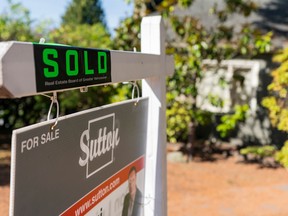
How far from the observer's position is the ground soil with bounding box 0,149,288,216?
651 cm

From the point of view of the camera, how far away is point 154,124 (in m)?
2.57

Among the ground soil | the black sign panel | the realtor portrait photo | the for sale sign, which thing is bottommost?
the ground soil

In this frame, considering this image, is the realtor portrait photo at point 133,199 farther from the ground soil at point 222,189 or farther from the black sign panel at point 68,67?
the ground soil at point 222,189

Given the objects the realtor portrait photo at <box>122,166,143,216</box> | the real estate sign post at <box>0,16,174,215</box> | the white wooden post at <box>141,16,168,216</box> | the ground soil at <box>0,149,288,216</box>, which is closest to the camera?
the real estate sign post at <box>0,16,174,215</box>

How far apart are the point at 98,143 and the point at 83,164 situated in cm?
18

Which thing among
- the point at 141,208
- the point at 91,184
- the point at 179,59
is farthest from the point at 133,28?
the point at 91,184

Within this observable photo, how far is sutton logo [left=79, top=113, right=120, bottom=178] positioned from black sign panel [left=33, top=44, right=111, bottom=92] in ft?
0.77

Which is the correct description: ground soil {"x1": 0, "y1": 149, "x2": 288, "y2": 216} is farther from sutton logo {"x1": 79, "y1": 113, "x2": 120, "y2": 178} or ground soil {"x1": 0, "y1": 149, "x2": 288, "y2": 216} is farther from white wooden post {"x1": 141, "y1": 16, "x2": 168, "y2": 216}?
sutton logo {"x1": 79, "y1": 113, "x2": 120, "y2": 178}

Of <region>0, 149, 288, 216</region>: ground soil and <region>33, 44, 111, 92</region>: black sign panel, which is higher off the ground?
<region>33, 44, 111, 92</region>: black sign panel

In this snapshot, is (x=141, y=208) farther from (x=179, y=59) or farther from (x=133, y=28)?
(x=133, y=28)

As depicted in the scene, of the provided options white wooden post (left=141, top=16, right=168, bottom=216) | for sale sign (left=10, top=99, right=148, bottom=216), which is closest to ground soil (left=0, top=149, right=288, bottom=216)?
white wooden post (left=141, top=16, right=168, bottom=216)

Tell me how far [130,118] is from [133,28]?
7406mm

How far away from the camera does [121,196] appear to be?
2252mm

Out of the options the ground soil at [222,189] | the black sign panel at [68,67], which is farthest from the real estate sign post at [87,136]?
the ground soil at [222,189]
